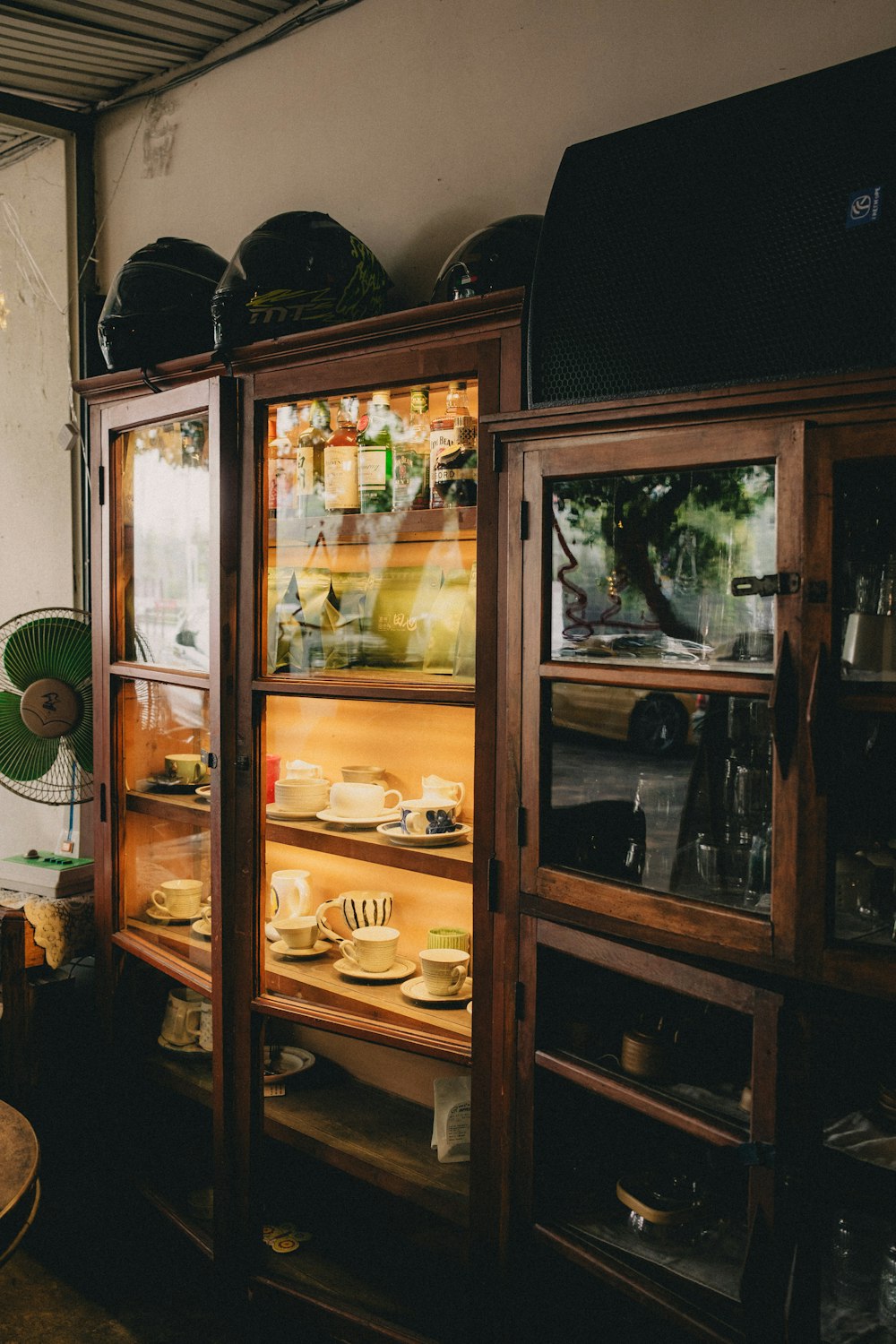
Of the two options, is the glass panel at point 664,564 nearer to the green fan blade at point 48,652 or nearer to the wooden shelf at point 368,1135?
the wooden shelf at point 368,1135

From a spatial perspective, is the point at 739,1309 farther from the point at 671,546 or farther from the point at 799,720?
the point at 671,546

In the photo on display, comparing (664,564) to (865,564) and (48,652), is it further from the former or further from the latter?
(48,652)

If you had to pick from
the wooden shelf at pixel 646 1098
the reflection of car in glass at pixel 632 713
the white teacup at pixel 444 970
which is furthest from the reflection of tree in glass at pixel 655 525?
the white teacup at pixel 444 970

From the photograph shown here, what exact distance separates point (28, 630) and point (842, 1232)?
96.1 inches

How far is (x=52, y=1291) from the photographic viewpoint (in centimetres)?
248

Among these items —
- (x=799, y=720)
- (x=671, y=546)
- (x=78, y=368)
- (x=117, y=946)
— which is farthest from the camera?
(x=78, y=368)

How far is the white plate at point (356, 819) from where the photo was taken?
2.30 m

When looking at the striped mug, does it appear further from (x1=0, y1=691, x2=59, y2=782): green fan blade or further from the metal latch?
the metal latch

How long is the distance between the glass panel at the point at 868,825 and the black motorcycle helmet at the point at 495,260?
104 cm

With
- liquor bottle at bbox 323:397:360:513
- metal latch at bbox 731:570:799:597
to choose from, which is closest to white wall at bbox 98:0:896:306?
liquor bottle at bbox 323:397:360:513

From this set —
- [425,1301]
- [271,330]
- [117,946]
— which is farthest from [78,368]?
[425,1301]

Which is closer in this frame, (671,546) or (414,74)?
(671,546)

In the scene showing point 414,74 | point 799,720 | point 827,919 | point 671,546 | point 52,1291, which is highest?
point 414,74

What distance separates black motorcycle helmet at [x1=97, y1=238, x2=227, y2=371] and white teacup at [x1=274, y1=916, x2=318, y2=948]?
1355 mm
